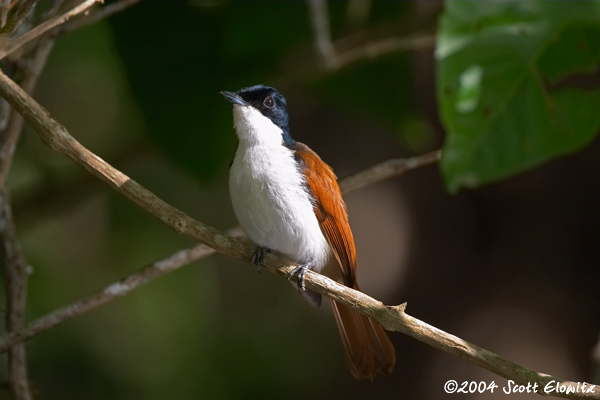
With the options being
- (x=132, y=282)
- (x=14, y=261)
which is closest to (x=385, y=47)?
(x=132, y=282)

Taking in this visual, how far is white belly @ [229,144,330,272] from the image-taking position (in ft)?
8.36

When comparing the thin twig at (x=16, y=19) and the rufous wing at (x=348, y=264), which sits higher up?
the thin twig at (x=16, y=19)

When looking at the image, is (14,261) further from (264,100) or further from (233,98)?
(264,100)

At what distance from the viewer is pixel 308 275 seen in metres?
1.98

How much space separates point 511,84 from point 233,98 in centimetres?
119

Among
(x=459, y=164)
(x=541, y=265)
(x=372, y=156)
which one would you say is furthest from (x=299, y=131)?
(x=459, y=164)

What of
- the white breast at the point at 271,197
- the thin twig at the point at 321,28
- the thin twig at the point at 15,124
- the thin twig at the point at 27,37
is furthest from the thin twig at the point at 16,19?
the thin twig at the point at 321,28

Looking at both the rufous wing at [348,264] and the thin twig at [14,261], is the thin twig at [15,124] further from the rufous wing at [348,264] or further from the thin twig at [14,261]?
the rufous wing at [348,264]

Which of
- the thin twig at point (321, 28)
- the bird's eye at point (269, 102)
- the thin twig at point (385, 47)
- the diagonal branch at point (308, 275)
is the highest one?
the thin twig at point (385, 47)

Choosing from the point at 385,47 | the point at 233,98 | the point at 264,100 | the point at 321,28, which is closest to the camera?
the point at 233,98

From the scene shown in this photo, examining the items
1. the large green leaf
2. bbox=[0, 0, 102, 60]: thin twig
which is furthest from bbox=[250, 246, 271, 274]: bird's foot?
bbox=[0, 0, 102, 60]: thin twig

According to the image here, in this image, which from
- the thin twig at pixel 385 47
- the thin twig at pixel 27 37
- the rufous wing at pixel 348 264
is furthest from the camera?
the thin twig at pixel 385 47

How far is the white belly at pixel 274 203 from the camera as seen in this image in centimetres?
255

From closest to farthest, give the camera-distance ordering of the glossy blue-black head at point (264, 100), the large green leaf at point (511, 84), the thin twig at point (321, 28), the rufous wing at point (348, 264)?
the large green leaf at point (511, 84), the rufous wing at point (348, 264), the glossy blue-black head at point (264, 100), the thin twig at point (321, 28)
